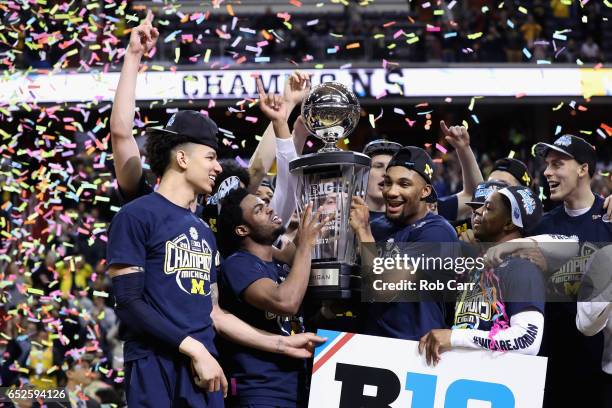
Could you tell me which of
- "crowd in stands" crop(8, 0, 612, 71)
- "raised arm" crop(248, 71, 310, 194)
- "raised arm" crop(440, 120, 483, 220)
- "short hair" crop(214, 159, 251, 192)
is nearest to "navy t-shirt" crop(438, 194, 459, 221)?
"raised arm" crop(440, 120, 483, 220)

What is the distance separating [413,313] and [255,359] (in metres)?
0.73

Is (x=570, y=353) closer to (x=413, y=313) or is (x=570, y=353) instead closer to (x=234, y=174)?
(x=413, y=313)

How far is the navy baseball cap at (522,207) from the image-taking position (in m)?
4.56

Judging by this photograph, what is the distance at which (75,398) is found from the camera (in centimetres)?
777

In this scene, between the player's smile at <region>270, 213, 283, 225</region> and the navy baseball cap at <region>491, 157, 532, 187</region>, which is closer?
the player's smile at <region>270, 213, 283, 225</region>

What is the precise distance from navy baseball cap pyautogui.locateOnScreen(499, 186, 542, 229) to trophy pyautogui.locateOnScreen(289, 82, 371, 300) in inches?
26.9

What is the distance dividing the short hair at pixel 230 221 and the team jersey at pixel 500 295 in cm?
106

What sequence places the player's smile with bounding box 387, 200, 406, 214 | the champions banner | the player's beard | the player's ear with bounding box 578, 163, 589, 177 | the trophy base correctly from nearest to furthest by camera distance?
the trophy base
the player's beard
the player's smile with bounding box 387, 200, 406, 214
the player's ear with bounding box 578, 163, 589, 177
the champions banner

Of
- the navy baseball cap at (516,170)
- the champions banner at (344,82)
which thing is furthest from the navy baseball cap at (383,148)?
the champions banner at (344,82)

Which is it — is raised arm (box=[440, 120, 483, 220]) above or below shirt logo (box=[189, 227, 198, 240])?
above

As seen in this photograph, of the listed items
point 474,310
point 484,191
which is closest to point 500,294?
point 474,310

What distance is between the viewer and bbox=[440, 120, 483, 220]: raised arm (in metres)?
5.75

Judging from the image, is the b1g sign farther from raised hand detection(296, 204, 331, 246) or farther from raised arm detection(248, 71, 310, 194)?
raised arm detection(248, 71, 310, 194)

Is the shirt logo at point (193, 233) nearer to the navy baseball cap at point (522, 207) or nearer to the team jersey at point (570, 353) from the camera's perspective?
the navy baseball cap at point (522, 207)
